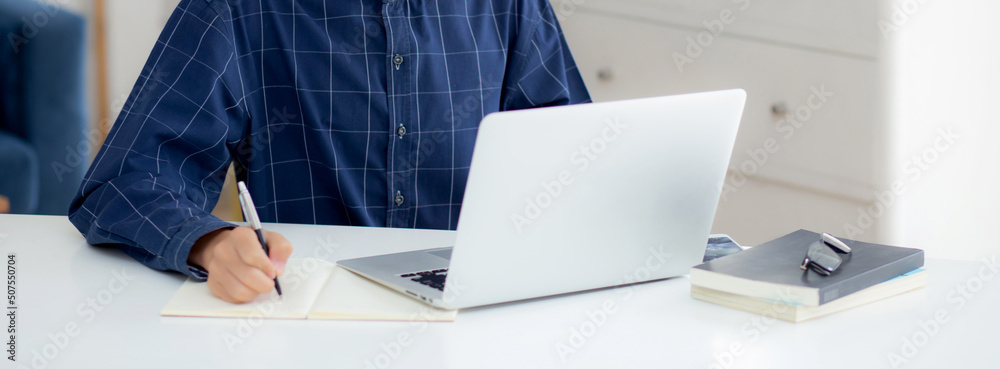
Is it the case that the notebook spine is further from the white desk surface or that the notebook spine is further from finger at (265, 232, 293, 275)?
finger at (265, 232, 293, 275)

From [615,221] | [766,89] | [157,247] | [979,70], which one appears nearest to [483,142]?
[615,221]

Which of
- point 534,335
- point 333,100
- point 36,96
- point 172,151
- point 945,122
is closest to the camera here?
point 534,335

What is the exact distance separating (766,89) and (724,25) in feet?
0.74

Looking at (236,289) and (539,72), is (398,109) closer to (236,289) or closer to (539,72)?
(539,72)

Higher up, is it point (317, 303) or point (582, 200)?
point (582, 200)

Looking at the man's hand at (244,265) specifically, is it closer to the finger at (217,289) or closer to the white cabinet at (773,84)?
the finger at (217,289)

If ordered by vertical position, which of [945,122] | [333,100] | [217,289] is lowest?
[217,289]

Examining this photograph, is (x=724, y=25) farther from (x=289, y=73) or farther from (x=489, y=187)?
(x=489, y=187)

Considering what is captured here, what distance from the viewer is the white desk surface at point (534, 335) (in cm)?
59

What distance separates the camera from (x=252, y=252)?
69 centimetres

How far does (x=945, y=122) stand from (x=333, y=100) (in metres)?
1.41

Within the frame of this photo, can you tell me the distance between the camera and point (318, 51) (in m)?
1.16

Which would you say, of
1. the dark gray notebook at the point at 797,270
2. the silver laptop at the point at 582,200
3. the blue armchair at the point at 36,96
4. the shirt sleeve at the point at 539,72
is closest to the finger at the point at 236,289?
the silver laptop at the point at 582,200

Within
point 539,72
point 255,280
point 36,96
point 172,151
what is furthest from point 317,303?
point 36,96
